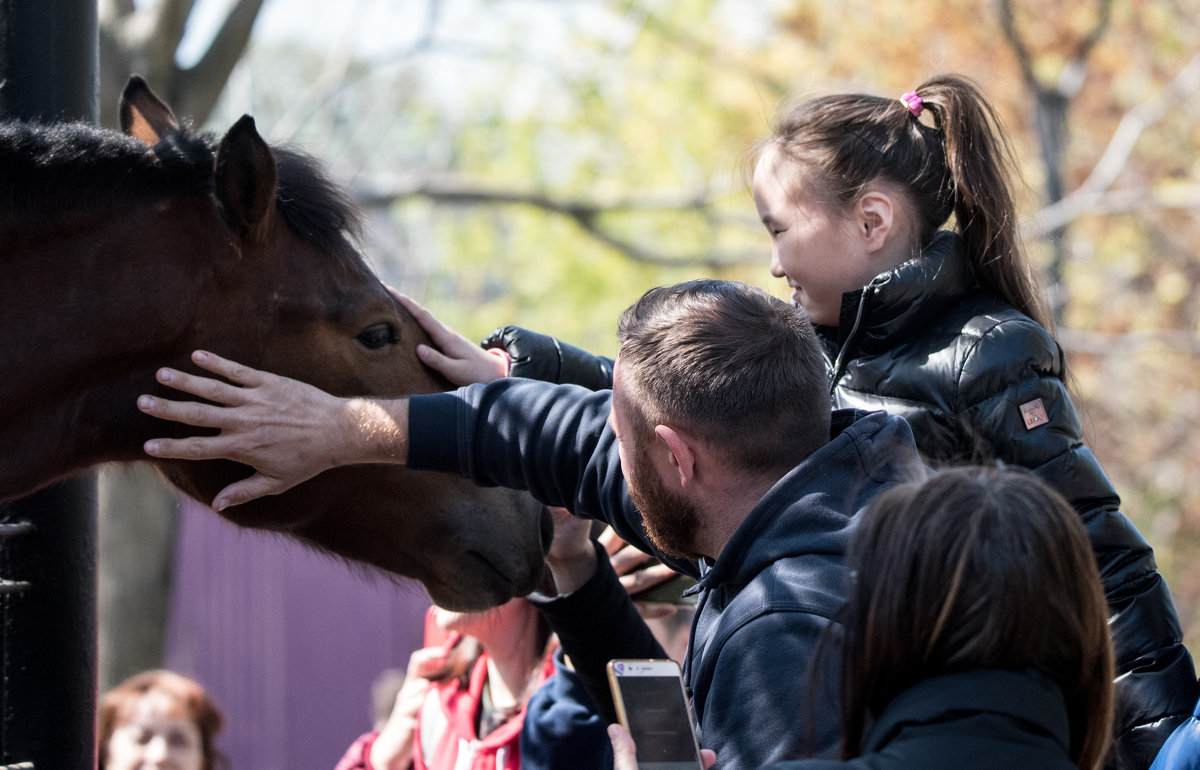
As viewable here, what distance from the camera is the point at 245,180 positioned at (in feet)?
8.25

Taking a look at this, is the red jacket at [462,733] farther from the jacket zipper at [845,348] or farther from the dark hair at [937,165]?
the dark hair at [937,165]

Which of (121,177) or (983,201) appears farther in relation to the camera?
(983,201)

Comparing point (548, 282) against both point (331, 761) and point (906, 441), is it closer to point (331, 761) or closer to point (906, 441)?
point (331, 761)

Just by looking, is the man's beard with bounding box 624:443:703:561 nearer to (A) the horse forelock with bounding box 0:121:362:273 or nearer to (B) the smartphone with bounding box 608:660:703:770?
(B) the smartphone with bounding box 608:660:703:770

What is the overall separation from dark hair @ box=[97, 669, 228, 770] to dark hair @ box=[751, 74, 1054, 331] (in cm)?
296

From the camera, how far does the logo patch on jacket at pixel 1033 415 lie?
8.30 ft

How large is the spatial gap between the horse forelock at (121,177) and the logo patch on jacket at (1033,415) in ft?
5.47

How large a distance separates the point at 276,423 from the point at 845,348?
1389mm

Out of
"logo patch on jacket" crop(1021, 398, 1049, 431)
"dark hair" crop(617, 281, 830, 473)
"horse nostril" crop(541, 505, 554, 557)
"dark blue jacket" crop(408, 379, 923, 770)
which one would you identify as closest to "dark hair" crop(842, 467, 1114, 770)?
"dark blue jacket" crop(408, 379, 923, 770)

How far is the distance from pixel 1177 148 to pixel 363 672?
39.4ft

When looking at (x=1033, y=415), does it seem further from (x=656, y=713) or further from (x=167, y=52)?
(x=167, y=52)

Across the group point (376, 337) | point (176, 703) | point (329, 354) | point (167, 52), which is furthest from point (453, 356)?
point (167, 52)

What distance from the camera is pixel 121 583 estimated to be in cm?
778

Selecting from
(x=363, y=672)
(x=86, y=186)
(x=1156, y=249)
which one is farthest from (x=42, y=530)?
(x=1156, y=249)
